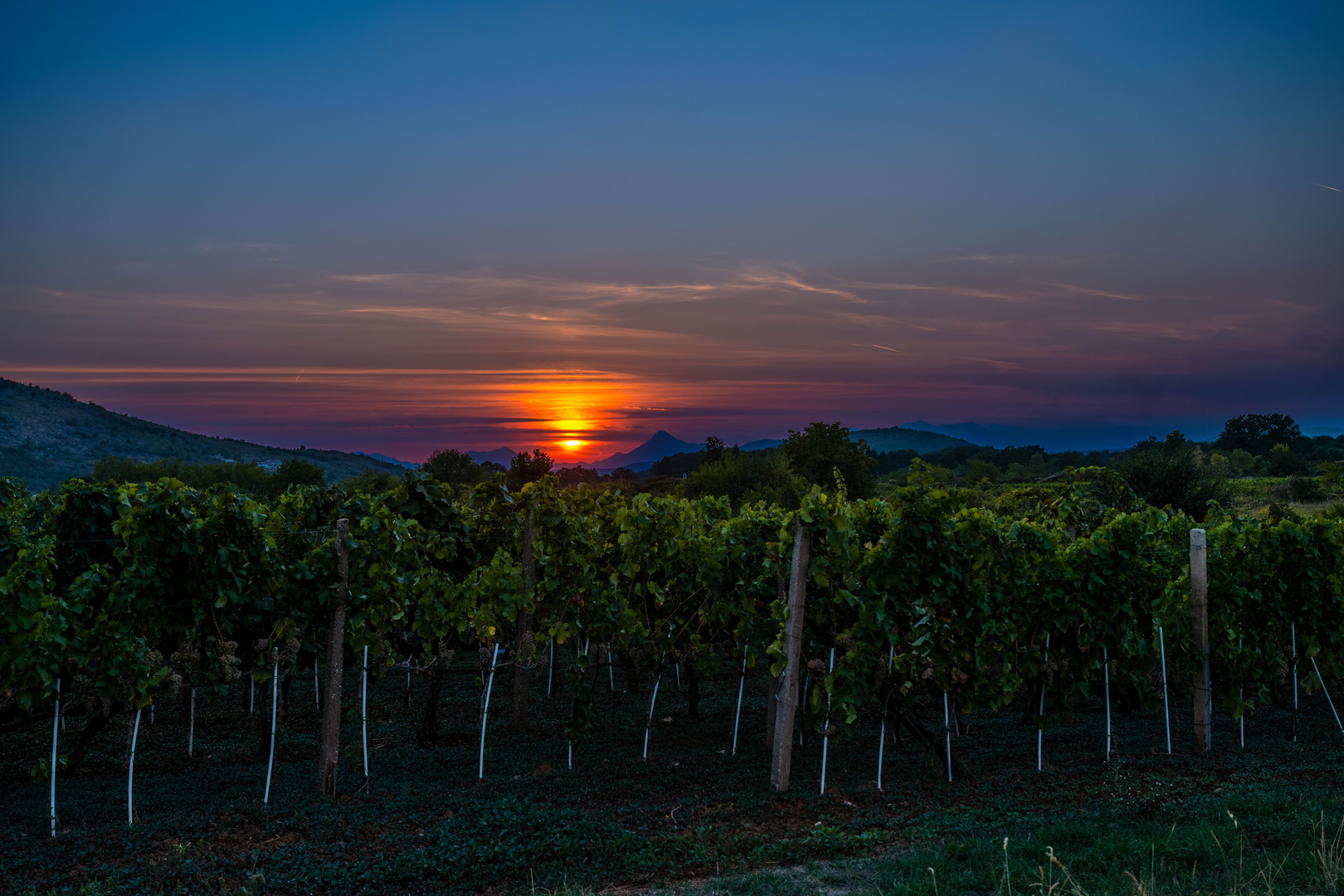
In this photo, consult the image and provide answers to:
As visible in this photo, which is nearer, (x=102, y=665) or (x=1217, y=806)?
(x=1217, y=806)

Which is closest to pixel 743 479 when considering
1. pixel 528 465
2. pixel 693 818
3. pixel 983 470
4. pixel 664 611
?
pixel 528 465

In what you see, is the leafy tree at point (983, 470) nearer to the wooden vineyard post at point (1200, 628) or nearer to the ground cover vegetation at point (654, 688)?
the ground cover vegetation at point (654, 688)

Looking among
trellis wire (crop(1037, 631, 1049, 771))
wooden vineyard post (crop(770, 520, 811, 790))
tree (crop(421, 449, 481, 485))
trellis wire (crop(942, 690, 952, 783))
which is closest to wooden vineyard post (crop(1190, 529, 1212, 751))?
trellis wire (crop(1037, 631, 1049, 771))

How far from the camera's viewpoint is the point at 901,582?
7359 mm

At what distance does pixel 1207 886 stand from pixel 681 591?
6302mm

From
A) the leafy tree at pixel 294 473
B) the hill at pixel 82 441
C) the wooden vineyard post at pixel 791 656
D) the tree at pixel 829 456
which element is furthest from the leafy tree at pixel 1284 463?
the hill at pixel 82 441

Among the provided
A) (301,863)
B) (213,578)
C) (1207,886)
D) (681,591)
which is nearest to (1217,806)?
(1207,886)

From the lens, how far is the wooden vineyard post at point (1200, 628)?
7961 millimetres

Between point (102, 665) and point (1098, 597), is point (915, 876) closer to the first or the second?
point (1098, 597)

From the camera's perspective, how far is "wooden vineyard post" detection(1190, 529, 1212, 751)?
7.96m

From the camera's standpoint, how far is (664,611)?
1045 cm

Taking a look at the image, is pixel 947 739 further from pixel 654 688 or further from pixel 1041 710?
pixel 654 688

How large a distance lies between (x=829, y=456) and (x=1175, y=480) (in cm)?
2138

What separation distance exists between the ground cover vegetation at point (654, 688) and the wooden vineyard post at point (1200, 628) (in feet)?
0.38
